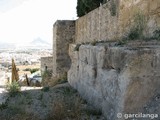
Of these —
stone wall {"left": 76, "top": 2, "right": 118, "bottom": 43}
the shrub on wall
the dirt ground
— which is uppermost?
the shrub on wall

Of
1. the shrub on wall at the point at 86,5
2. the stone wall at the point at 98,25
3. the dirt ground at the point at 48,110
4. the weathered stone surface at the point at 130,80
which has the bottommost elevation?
the dirt ground at the point at 48,110

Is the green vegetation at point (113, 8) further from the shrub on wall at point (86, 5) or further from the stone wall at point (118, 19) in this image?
the shrub on wall at point (86, 5)

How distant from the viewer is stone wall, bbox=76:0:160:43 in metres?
7.81

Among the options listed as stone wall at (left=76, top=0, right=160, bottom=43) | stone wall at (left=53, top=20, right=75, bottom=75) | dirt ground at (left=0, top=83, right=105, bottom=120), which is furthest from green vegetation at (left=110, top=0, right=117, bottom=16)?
stone wall at (left=53, top=20, right=75, bottom=75)

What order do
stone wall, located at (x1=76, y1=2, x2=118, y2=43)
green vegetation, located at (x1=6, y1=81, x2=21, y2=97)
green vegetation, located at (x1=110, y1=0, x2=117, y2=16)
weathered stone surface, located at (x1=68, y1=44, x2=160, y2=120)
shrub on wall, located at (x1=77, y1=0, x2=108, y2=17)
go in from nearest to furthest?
weathered stone surface, located at (x1=68, y1=44, x2=160, y2=120) < green vegetation, located at (x1=6, y1=81, x2=21, y2=97) < green vegetation, located at (x1=110, y1=0, x2=117, y2=16) < stone wall, located at (x1=76, y1=2, x2=118, y2=43) < shrub on wall, located at (x1=77, y1=0, x2=108, y2=17)

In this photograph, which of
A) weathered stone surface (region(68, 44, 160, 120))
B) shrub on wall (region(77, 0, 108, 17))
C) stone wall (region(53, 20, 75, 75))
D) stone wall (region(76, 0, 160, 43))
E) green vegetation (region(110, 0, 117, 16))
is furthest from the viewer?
shrub on wall (region(77, 0, 108, 17))

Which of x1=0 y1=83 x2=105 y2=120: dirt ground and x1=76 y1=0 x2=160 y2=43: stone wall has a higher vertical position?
x1=76 y1=0 x2=160 y2=43: stone wall

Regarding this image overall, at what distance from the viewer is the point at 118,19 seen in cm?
999

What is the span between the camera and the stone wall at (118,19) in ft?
25.6

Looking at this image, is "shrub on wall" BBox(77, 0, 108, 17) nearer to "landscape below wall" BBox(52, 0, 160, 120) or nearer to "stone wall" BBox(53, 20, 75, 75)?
"stone wall" BBox(53, 20, 75, 75)

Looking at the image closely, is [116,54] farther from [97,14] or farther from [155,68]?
[97,14]

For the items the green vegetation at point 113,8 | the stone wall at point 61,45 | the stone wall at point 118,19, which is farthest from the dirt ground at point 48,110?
the stone wall at point 61,45

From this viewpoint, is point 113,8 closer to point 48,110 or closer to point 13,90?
point 13,90

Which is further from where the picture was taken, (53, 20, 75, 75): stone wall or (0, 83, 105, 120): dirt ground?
(53, 20, 75, 75): stone wall
